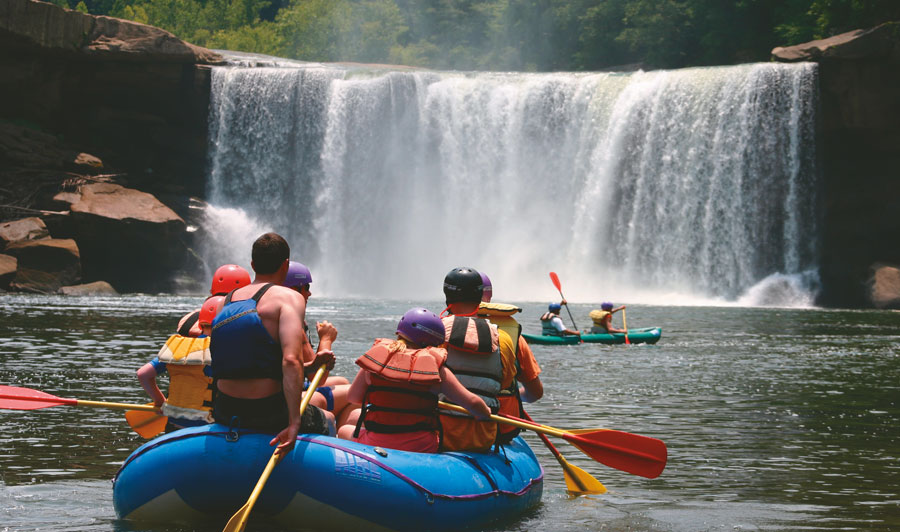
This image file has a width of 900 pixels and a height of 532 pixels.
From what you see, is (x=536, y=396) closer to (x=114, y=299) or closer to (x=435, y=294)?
(x=114, y=299)

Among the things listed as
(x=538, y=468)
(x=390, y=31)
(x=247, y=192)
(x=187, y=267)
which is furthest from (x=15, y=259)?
(x=390, y=31)

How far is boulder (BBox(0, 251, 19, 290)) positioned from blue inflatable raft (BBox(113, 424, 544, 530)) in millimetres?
28461

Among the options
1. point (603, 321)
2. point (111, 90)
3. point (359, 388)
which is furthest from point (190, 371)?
point (111, 90)

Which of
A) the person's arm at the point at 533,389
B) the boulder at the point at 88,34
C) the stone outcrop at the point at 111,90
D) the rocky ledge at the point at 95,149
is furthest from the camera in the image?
the stone outcrop at the point at 111,90

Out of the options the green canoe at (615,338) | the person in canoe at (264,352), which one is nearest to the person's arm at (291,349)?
the person in canoe at (264,352)

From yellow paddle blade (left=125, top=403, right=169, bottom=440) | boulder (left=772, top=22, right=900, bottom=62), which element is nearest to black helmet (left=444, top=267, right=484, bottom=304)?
yellow paddle blade (left=125, top=403, right=169, bottom=440)

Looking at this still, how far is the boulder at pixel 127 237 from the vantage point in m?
34.5

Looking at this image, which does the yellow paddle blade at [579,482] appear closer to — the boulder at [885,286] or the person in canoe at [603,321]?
the person in canoe at [603,321]

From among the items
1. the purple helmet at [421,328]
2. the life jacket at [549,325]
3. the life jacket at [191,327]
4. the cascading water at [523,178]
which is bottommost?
the life jacket at [549,325]

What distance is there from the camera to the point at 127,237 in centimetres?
3494

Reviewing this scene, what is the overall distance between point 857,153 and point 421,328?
→ 3226 centimetres

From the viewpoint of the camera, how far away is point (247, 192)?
41125mm

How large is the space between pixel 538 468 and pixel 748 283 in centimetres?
3088

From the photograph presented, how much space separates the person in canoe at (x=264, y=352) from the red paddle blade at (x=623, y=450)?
7.72 feet
